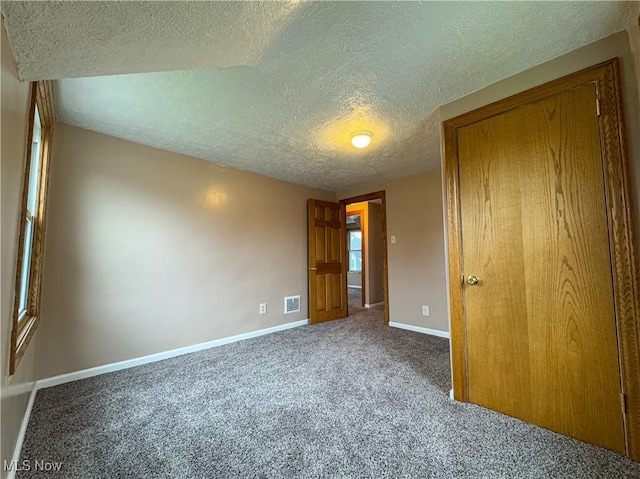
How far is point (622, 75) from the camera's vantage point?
4.41ft

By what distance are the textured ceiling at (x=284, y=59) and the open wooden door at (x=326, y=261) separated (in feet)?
5.87

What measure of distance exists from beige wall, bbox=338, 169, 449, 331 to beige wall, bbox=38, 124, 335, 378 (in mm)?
1785

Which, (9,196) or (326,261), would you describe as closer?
(9,196)

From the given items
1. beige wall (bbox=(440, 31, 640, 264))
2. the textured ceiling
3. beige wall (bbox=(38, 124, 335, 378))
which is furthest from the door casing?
beige wall (bbox=(38, 124, 335, 378))

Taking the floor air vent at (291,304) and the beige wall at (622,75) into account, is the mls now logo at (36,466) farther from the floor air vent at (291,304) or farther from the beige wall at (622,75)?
the beige wall at (622,75)

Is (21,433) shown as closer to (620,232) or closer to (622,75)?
(620,232)

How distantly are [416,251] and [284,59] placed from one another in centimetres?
299

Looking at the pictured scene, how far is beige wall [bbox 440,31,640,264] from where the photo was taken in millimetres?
1288

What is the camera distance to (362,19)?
124 centimetres

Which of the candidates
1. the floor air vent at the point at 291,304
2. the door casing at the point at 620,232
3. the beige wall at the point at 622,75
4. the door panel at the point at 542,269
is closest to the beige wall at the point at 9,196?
the door panel at the point at 542,269

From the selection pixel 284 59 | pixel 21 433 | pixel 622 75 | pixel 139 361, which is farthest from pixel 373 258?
pixel 21 433

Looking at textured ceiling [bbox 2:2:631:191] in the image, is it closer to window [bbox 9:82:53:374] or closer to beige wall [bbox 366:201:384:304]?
window [bbox 9:82:53:374]

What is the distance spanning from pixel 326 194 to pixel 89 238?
3274 millimetres

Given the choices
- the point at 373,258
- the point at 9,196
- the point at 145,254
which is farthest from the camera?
the point at 373,258
